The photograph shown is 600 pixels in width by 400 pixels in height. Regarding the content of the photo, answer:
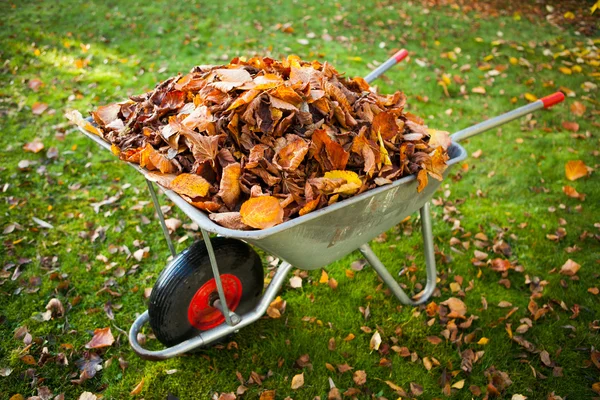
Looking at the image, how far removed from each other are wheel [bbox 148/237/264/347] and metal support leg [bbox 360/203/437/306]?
0.57 m

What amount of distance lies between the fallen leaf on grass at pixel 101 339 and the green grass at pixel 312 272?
2.1 inches

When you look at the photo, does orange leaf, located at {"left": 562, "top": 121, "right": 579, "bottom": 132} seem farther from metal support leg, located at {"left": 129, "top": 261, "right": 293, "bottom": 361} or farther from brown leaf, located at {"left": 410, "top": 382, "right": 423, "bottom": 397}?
metal support leg, located at {"left": 129, "top": 261, "right": 293, "bottom": 361}

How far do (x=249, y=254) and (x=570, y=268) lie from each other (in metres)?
2.12

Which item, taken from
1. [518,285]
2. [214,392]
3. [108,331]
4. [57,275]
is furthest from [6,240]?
[518,285]

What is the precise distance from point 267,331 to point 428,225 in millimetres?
1036

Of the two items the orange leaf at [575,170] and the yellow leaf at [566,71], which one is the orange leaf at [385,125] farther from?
the yellow leaf at [566,71]

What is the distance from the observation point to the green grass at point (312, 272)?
2.24 meters

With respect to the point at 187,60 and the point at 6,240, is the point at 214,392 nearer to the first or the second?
the point at 6,240

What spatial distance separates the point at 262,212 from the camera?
142 cm

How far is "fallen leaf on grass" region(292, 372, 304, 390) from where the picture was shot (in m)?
2.13

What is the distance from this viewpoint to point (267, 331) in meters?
2.38

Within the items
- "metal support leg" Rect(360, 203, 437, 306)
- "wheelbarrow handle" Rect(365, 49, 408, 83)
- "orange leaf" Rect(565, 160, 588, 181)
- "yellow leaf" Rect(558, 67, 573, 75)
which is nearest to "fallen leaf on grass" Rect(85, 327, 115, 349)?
"metal support leg" Rect(360, 203, 437, 306)

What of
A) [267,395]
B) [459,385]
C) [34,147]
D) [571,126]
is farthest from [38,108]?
[571,126]

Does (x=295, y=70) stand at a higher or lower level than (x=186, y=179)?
higher
